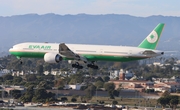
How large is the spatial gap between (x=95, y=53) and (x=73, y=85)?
78395 mm

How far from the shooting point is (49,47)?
82812 millimetres

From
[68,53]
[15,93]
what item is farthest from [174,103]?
[68,53]

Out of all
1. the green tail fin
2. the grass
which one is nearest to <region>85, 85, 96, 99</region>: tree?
the grass

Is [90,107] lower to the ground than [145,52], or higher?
lower

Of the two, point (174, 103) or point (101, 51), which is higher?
point (101, 51)

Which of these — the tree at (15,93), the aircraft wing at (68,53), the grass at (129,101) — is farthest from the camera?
the tree at (15,93)

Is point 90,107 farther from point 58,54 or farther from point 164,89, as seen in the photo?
point 164,89

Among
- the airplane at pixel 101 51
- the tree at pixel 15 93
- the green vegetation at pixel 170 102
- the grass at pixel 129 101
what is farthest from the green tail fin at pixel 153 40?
the tree at pixel 15 93

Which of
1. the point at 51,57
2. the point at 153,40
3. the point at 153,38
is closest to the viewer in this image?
the point at 153,40

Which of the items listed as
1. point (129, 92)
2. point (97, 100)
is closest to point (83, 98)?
point (97, 100)

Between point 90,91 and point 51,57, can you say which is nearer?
point 51,57

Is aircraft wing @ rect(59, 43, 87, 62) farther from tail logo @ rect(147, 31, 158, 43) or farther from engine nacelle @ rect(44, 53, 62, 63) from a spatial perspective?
tail logo @ rect(147, 31, 158, 43)

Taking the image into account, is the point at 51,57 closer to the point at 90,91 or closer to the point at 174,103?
the point at 174,103

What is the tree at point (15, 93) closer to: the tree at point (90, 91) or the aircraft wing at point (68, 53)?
the tree at point (90, 91)
